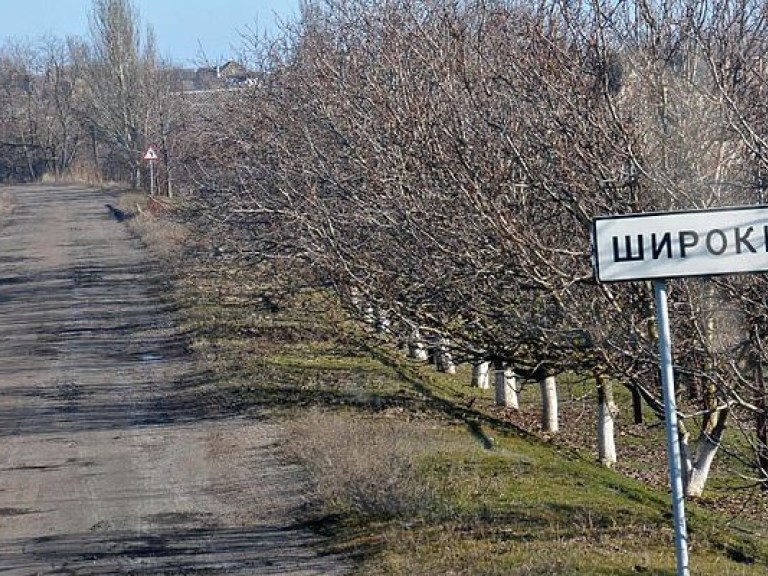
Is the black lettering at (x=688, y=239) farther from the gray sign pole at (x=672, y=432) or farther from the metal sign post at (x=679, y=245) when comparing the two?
the gray sign pole at (x=672, y=432)

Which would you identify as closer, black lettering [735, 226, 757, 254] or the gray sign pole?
black lettering [735, 226, 757, 254]

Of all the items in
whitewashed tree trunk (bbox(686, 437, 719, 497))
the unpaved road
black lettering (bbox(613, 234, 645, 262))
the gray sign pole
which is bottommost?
whitewashed tree trunk (bbox(686, 437, 719, 497))

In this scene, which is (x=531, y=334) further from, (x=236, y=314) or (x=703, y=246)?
(x=236, y=314)

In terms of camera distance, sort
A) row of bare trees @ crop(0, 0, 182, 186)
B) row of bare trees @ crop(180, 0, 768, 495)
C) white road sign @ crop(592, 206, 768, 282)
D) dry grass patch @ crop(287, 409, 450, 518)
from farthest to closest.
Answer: row of bare trees @ crop(0, 0, 182, 186), dry grass patch @ crop(287, 409, 450, 518), row of bare trees @ crop(180, 0, 768, 495), white road sign @ crop(592, 206, 768, 282)

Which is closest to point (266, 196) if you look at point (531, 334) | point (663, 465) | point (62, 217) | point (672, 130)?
point (663, 465)

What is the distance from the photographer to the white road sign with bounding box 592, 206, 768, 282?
5.57 m

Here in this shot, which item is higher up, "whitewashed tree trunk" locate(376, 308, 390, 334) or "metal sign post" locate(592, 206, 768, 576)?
"metal sign post" locate(592, 206, 768, 576)

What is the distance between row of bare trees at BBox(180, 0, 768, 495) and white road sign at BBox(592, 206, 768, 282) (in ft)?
7.14

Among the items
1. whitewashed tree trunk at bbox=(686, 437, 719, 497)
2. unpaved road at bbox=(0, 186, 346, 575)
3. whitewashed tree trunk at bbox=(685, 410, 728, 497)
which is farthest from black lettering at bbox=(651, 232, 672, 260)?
whitewashed tree trunk at bbox=(686, 437, 719, 497)

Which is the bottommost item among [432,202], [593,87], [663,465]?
[663,465]

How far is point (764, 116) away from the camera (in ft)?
28.5

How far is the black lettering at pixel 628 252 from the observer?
18.5 ft

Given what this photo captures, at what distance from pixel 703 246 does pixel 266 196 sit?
1201 centimetres

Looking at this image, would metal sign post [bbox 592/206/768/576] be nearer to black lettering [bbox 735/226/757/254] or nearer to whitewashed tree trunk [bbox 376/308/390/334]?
black lettering [bbox 735/226/757/254]
